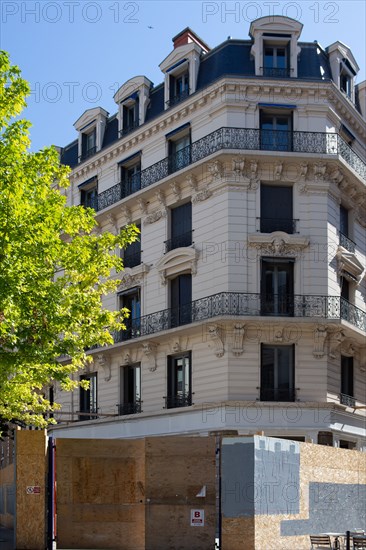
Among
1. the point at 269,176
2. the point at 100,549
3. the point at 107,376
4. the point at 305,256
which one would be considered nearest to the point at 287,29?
the point at 269,176

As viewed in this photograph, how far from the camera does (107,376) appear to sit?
31469 millimetres

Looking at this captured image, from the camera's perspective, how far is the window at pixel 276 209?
87.9 feet

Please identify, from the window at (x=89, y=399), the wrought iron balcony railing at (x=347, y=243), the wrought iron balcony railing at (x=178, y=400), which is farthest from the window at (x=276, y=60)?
the window at (x=89, y=399)

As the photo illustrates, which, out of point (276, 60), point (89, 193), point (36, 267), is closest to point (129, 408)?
point (89, 193)

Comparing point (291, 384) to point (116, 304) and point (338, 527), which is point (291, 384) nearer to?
Result: point (338, 527)

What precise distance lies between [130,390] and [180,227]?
23.3 ft

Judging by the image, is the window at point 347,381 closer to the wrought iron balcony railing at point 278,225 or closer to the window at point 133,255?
the wrought iron balcony railing at point 278,225

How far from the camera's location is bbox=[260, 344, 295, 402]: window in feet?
83.9

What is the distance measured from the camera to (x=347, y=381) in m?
27.9

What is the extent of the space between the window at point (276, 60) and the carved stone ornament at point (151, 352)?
11097mm

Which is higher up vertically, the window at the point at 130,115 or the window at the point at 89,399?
the window at the point at 130,115

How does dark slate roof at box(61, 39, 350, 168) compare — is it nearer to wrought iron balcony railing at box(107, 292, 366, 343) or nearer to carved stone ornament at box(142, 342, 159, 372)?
wrought iron balcony railing at box(107, 292, 366, 343)

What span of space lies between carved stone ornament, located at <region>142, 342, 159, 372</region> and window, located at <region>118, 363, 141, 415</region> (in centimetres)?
116

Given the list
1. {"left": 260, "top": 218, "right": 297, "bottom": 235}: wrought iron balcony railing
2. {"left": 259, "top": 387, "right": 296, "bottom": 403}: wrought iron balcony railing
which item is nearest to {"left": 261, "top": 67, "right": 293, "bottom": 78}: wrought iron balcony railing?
{"left": 260, "top": 218, "right": 297, "bottom": 235}: wrought iron balcony railing
